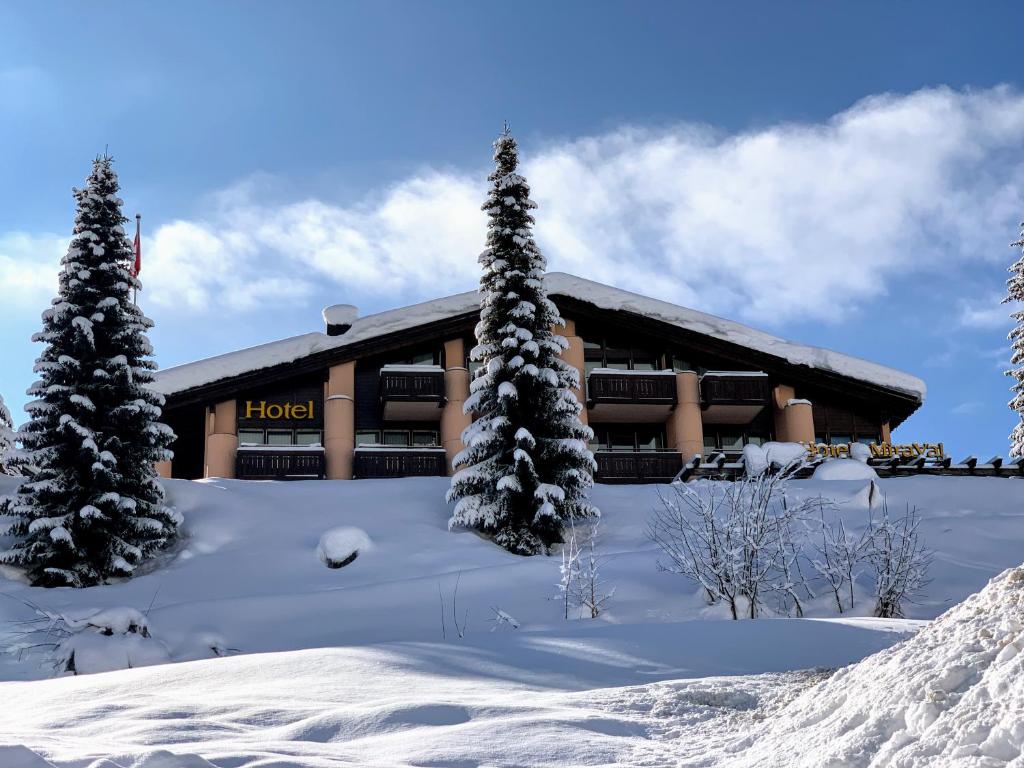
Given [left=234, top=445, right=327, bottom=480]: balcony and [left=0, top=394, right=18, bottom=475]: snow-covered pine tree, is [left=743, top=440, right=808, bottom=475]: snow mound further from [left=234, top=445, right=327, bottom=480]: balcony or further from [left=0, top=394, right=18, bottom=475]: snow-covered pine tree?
[left=0, top=394, right=18, bottom=475]: snow-covered pine tree

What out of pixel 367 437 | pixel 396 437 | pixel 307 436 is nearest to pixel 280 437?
pixel 307 436

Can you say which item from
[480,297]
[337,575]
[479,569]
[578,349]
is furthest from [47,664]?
[578,349]

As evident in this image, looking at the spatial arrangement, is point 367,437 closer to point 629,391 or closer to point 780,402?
point 629,391

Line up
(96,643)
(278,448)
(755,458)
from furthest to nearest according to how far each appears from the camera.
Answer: (278,448), (755,458), (96,643)

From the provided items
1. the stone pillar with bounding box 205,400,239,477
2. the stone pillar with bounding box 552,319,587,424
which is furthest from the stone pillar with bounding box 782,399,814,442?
the stone pillar with bounding box 205,400,239,477

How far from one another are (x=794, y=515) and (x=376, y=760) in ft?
39.4

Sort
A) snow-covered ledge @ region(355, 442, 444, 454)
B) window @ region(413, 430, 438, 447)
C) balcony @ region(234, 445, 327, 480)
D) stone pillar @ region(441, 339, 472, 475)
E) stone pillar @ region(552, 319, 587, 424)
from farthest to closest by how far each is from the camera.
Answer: stone pillar @ region(552, 319, 587, 424)
window @ region(413, 430, 438, 447)
stone pillar @ region(441, 339, 472, 475)
snow-covered ledge @ region(355, 442, 444, 454)
balcony @ region(234, 445, 327, 480)

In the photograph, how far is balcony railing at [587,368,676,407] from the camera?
95.2 ft

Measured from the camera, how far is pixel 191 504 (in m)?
21.0

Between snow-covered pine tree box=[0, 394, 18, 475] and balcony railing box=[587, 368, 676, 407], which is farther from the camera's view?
balcony railing box=[587, 368, 676, 407]

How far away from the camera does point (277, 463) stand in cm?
2692

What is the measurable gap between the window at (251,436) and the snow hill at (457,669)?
29.8 feet

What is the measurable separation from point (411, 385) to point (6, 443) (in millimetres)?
10327

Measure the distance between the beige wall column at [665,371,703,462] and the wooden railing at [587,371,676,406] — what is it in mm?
430
